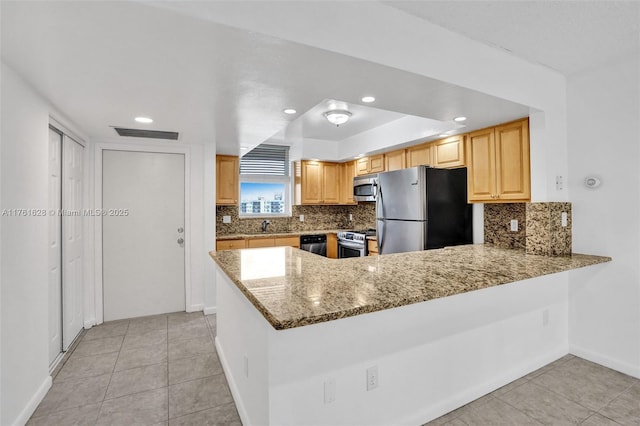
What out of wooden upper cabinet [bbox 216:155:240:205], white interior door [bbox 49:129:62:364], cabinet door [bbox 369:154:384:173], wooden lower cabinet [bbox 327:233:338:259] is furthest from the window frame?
white interior door [bbox 49:129:62:364]

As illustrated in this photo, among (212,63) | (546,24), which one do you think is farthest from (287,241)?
(546,24)

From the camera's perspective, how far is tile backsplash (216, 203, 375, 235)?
4.94m

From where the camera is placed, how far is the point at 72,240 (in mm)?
3076

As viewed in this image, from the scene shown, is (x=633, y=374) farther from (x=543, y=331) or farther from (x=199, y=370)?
(x=199, y=370)

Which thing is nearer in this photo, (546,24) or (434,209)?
(546,24)

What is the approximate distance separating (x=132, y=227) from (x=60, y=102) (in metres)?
1.71

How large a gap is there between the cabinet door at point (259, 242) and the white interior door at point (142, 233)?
95 centimetres

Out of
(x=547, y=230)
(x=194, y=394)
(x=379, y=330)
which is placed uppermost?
(x=547, y=230)

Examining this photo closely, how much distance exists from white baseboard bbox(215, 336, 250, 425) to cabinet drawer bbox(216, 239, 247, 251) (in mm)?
1683

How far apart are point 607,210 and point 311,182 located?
3.73 meters

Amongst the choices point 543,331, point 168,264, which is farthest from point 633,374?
point 168,264

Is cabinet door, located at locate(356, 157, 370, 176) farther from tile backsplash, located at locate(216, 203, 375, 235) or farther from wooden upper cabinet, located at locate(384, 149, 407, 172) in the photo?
tile backsplash, located at locate(216, 203, 375, 235)

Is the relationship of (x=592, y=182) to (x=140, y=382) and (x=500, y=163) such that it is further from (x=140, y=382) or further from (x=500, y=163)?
(x=140, y=382)

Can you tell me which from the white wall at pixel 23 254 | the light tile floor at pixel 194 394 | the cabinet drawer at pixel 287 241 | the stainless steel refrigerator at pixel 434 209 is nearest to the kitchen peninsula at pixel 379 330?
the light tile floor at pixel 194 394
